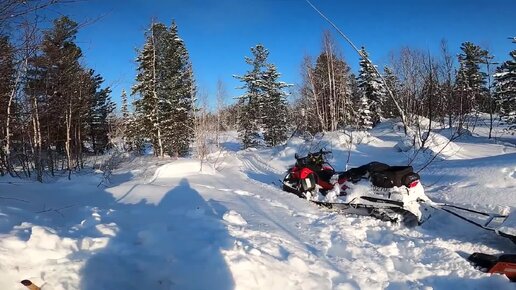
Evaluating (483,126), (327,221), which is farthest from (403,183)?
→ (483,126)

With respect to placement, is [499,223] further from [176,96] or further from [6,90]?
[176,96]

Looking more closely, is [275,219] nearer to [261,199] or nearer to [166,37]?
[261,199]

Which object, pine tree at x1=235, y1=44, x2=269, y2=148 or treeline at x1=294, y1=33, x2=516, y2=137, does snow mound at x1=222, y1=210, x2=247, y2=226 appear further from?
pine tree at x1=235, y1=44, x2=269, y2=148

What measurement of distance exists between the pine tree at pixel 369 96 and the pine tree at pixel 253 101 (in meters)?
9.54

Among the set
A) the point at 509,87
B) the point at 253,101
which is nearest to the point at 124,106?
the point at 253,101

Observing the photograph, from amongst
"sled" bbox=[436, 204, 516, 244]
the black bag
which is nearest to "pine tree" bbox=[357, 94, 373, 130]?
the black bag

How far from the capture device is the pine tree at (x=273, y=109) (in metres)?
35.6

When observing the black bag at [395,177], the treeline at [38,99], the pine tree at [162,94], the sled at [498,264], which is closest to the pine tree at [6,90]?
the treeline at [38,99]

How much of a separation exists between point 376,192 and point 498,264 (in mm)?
2533

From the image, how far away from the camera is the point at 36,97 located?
40.4 feet

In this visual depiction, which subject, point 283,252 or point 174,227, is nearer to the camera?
point 283,252

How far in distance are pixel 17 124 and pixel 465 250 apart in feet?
33.7

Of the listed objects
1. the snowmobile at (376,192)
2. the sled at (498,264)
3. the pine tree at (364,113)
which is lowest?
the sled at (498,264)

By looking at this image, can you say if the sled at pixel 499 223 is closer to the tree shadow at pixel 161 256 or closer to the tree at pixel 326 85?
the tree shadow at pixel 161 256
